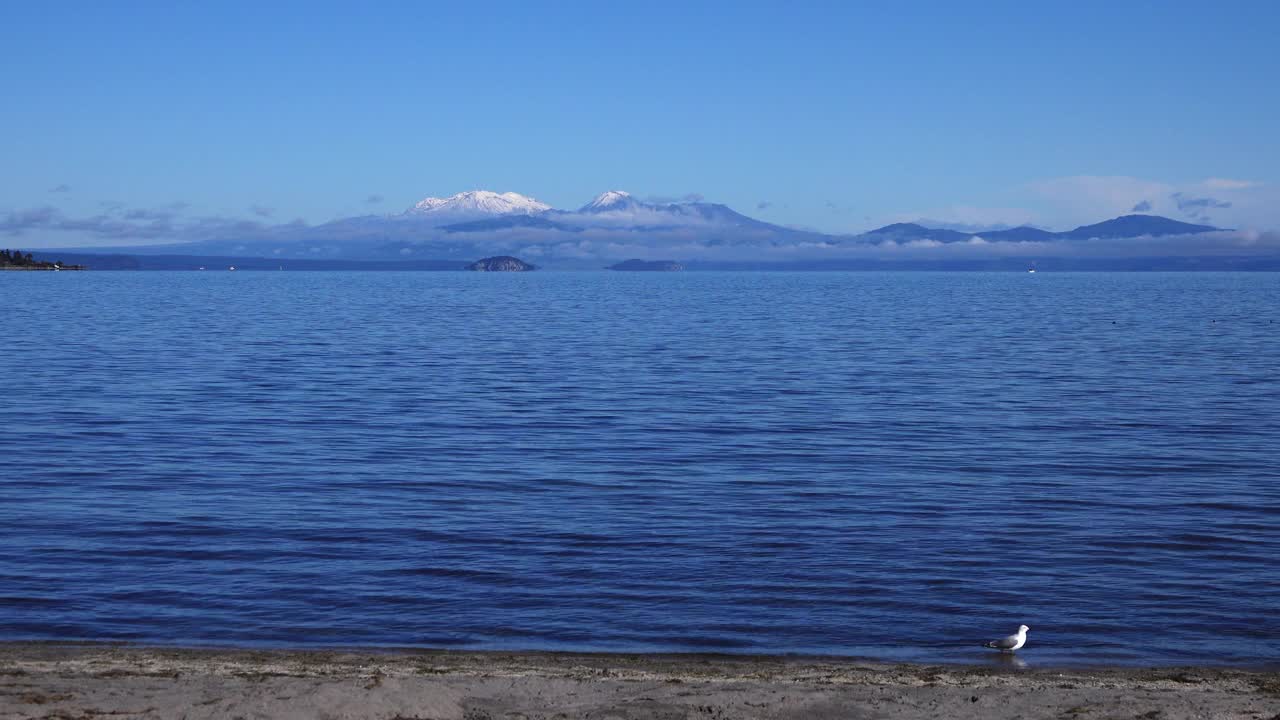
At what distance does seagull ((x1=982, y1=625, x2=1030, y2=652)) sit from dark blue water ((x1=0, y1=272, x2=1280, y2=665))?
24cm

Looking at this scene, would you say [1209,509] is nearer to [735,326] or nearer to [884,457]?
[884,457]

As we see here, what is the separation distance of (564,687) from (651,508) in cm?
1105

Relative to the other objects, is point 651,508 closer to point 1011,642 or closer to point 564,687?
point 1011,642

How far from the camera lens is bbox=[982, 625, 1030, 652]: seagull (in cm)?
1664

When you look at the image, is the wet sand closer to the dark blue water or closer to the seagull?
the seagull

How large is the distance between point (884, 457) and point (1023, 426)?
7.22m

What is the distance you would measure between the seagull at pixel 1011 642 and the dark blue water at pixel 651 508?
0.80 ft

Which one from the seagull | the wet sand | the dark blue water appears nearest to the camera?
the wet sand

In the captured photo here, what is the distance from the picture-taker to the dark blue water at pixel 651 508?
18328 mm

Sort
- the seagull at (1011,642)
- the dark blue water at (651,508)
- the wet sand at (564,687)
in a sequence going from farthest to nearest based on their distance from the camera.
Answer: the dark blue water at (651,508)
the seagull at (1011,642)
the wet sand at (564,687)

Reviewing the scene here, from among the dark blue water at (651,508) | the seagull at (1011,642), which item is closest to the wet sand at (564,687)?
the seagull at (1011,642)

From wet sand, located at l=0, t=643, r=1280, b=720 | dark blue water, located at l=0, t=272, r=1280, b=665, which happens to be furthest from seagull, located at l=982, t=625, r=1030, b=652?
wet sand, located at l=0, t=643, r=1280, b=720

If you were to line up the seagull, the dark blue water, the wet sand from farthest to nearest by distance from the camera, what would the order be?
the dark blue water < the seagull < the wet sand

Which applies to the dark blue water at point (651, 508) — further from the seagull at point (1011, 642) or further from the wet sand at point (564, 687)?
the wet sand at point (564, 687)
